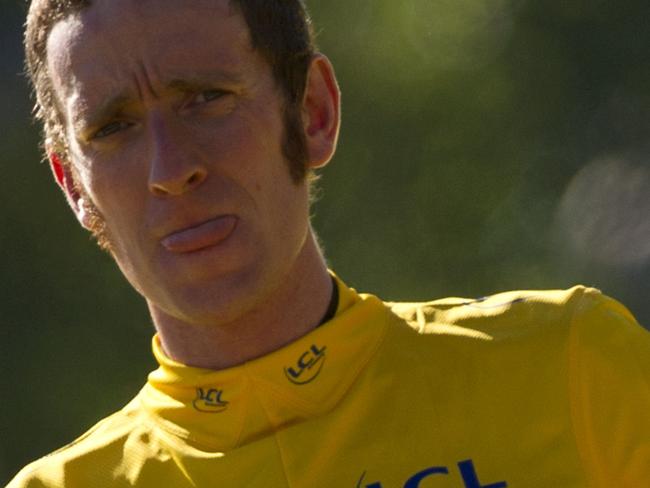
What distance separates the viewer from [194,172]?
2.70 m

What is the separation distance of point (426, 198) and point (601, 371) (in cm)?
468

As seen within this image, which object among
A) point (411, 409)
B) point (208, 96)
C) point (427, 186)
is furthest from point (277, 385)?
point (427, 186)

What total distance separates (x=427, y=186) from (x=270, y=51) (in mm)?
4479

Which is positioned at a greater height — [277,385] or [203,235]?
[203,235]

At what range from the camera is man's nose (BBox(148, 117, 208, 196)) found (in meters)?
2.69

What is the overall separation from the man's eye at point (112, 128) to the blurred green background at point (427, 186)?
Answer: 436 centimetres

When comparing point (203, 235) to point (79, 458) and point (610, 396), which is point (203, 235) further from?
point (610, 396)

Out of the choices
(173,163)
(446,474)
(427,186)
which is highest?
(173,163)

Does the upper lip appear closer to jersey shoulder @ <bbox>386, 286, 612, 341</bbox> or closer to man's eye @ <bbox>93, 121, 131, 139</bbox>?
man's eye @ <bbox>93, 121, 131, 139</bbox>

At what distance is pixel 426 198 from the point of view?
734 cm

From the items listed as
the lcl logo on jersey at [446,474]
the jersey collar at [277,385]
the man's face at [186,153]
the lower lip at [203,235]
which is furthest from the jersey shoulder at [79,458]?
the lcl logo on jersey at [446,474]

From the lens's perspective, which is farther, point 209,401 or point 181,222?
point 209,401

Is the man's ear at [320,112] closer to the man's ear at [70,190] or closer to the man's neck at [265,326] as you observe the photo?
the man's neck at [265,326]

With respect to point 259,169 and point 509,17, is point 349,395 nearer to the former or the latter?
point 259,169
